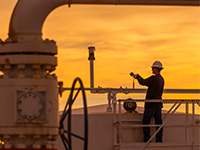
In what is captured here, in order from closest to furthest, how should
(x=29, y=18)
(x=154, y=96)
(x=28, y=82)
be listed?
(x=28, y=82) < (x=29, y=18) < (x=154, y=96)

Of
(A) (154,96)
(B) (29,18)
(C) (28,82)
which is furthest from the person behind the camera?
(A) (154,96)

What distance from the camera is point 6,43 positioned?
29.0 ft

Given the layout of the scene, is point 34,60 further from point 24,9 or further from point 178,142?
point 178,142

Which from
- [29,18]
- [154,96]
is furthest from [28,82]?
[154,96]

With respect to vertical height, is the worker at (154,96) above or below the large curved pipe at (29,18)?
below

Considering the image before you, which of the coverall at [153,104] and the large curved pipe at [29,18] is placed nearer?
the large curved pipe at [29,18]

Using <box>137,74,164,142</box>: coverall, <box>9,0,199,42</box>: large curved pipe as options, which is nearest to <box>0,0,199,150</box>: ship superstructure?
<box>9,0,199,42</box>: large curved pipe

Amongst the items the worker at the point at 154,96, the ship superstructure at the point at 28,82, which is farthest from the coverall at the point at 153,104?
the ship superstructure at the point at 28,82

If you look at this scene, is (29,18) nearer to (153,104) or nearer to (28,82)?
(28,82)

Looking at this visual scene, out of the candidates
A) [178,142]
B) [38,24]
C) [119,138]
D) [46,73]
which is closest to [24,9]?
[38,24]

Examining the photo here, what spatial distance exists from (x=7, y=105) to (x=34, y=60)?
0.72 m

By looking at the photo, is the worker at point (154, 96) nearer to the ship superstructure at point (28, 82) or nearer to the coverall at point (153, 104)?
the coverall at point (153, 104)

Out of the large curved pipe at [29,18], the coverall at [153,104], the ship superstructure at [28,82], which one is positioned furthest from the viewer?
the coverall at [153,104]

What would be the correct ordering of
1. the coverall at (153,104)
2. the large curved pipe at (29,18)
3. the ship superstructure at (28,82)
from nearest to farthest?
the ship superstructure at (28,82), the large curved pipe at (29,18), the coverall at (153,104)
